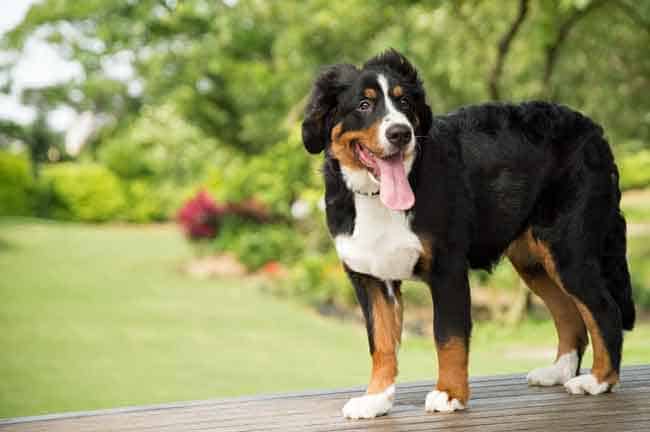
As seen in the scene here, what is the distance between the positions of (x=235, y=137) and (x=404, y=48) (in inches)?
231

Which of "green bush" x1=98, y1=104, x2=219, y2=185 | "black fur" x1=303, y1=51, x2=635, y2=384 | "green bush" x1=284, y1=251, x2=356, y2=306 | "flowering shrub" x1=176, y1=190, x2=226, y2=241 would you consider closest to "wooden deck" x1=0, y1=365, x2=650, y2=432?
"black fur" x1=303, y1=51, x2=635, y2=384

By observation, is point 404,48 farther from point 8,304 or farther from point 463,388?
point 463,388

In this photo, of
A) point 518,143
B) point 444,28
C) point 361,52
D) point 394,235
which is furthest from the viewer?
point 361,52

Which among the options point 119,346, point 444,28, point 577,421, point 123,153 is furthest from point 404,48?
point 123,153

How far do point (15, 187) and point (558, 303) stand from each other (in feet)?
67.2

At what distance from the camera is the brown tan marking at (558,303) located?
3861mm

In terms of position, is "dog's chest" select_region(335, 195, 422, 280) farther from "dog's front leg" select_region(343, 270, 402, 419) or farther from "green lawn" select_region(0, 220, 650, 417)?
"green lawn" select_region(0, 220, 650, 417)

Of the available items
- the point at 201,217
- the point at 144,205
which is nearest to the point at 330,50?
the point at 201,217

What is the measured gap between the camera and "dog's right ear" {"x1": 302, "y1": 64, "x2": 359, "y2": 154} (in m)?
3.29

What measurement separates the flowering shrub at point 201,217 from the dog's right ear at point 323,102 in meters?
12.0

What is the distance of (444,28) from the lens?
1038 cm

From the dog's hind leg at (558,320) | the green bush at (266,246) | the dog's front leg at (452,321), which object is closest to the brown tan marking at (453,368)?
the dog's front leg at (452,321)

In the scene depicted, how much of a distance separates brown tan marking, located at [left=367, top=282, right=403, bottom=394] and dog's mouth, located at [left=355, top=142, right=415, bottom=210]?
0.44 metres

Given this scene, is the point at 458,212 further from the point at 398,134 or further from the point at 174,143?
the point at 174,143
